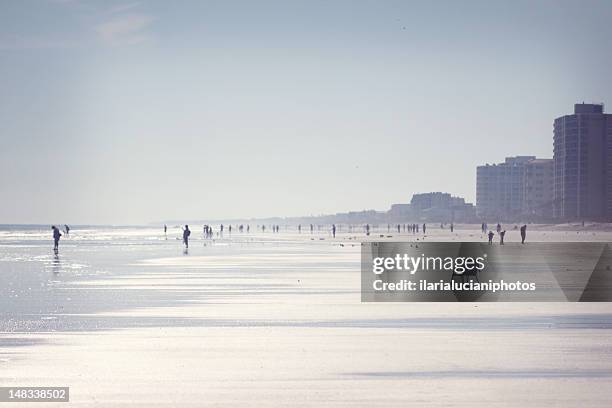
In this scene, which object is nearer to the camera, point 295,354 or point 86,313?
point 295,354

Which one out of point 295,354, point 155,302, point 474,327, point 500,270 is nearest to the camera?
point 295,354

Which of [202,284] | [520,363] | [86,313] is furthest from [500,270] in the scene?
[520,363]

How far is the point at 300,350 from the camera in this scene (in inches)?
523

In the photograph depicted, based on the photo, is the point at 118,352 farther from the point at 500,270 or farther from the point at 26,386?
the point at 500,270

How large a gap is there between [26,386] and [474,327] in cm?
912

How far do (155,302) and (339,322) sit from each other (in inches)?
250

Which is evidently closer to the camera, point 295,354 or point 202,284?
point 295,354

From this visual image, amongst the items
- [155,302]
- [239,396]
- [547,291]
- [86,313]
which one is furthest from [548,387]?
[547,291]

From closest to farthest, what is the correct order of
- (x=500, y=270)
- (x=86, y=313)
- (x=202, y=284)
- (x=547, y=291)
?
(x=86, y=313) < (x=547, y=291) < (x=202, y=284) < (x=500, y=270)

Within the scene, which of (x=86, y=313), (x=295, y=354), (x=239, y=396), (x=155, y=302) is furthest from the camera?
(x=155, y=302)

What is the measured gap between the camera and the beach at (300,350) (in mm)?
9977

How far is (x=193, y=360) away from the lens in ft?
40.5

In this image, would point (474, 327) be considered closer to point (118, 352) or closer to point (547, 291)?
point (118, 352)

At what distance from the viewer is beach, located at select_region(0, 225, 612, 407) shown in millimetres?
9977
